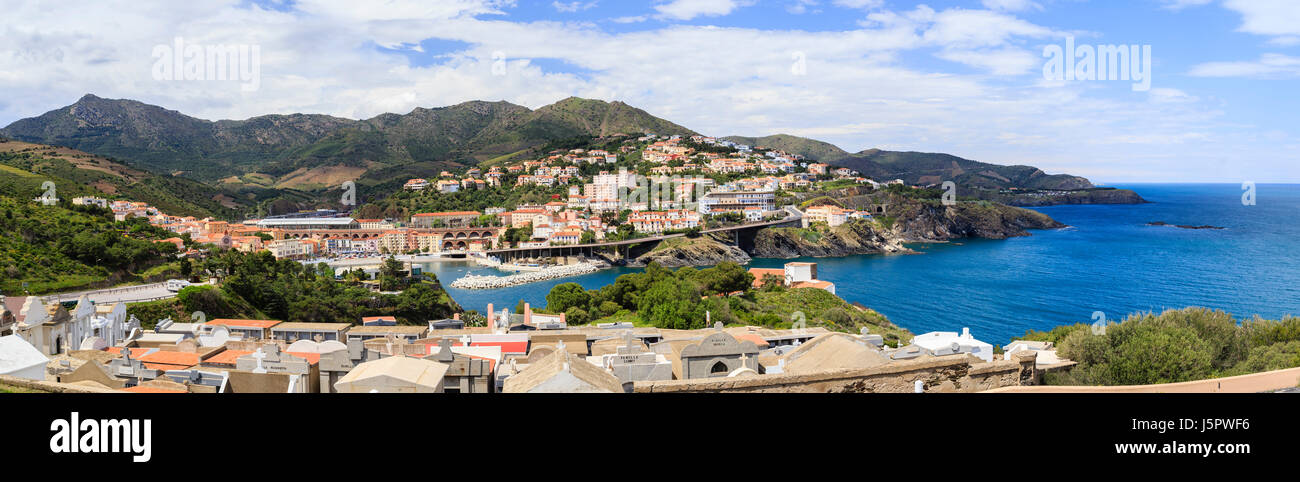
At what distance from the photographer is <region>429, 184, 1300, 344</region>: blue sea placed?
1967cm

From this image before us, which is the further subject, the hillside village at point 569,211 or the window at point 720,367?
the hillside village at point 569,211

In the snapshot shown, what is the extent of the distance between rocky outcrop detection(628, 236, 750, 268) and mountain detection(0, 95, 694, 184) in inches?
1878

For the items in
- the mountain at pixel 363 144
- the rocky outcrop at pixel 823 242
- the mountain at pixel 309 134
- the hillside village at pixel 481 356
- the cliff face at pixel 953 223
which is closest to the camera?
the hillside village at pixel 481 356

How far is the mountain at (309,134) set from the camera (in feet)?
259

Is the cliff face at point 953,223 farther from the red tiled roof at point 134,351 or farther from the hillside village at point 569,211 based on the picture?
the red tiled roof at point 134,351

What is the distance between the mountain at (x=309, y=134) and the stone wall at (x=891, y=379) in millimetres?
76261

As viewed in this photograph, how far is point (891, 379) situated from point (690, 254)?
30.3 meters

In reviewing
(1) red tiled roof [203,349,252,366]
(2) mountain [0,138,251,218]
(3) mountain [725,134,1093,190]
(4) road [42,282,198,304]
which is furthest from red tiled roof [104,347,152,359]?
(3) mountain [725,134,1093,190]

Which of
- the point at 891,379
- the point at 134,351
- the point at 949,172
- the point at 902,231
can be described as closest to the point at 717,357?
the point at 891,379

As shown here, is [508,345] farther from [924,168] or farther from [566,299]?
[924,168]

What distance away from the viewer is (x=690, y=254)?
3450 centimetres

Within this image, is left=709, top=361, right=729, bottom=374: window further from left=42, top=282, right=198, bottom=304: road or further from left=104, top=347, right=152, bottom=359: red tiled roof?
left=42, top=282, right=198, bottom=304: road

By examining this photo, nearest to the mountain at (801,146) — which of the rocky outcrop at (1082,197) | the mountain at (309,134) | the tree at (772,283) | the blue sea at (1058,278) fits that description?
the mountain at (309,134)
